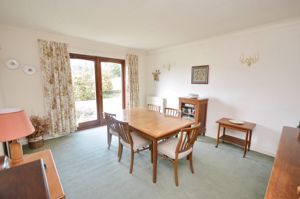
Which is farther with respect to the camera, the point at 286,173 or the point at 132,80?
the point at 132,80

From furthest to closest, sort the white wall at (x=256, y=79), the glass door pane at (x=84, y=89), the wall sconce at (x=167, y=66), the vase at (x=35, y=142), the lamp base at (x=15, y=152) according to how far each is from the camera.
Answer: the wall sconce at (x=167, y=66) < the glass door pane at (x=84, y=89) < the vase at (x=35, y=142) < the white wall at (x=256, y=79) < the lamp base at (x=15, y=152)

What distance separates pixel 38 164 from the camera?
0.98 meters

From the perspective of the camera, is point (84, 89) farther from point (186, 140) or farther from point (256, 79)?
point (256, 79)

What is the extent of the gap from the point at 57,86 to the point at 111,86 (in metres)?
1.48

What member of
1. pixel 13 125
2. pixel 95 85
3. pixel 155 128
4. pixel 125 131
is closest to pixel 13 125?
pixel 13 125

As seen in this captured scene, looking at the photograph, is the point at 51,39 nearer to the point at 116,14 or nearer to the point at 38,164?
the point at 116,14

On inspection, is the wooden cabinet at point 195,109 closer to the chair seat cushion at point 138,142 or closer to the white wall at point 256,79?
the white wall at point 256,79

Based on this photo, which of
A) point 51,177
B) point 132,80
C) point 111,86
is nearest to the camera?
point 51,177

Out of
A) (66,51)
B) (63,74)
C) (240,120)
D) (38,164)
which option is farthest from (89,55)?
(240,120)

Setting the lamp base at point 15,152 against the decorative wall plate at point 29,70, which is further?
the decorative wall plate at point 29,70

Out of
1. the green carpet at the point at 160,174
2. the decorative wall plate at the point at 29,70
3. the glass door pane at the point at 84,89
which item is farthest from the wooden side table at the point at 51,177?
the glass door pane at the point at 84,89

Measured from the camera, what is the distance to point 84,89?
387 centimetres

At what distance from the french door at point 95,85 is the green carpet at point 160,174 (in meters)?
1.18

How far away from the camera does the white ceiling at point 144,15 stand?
1891 millimetres
